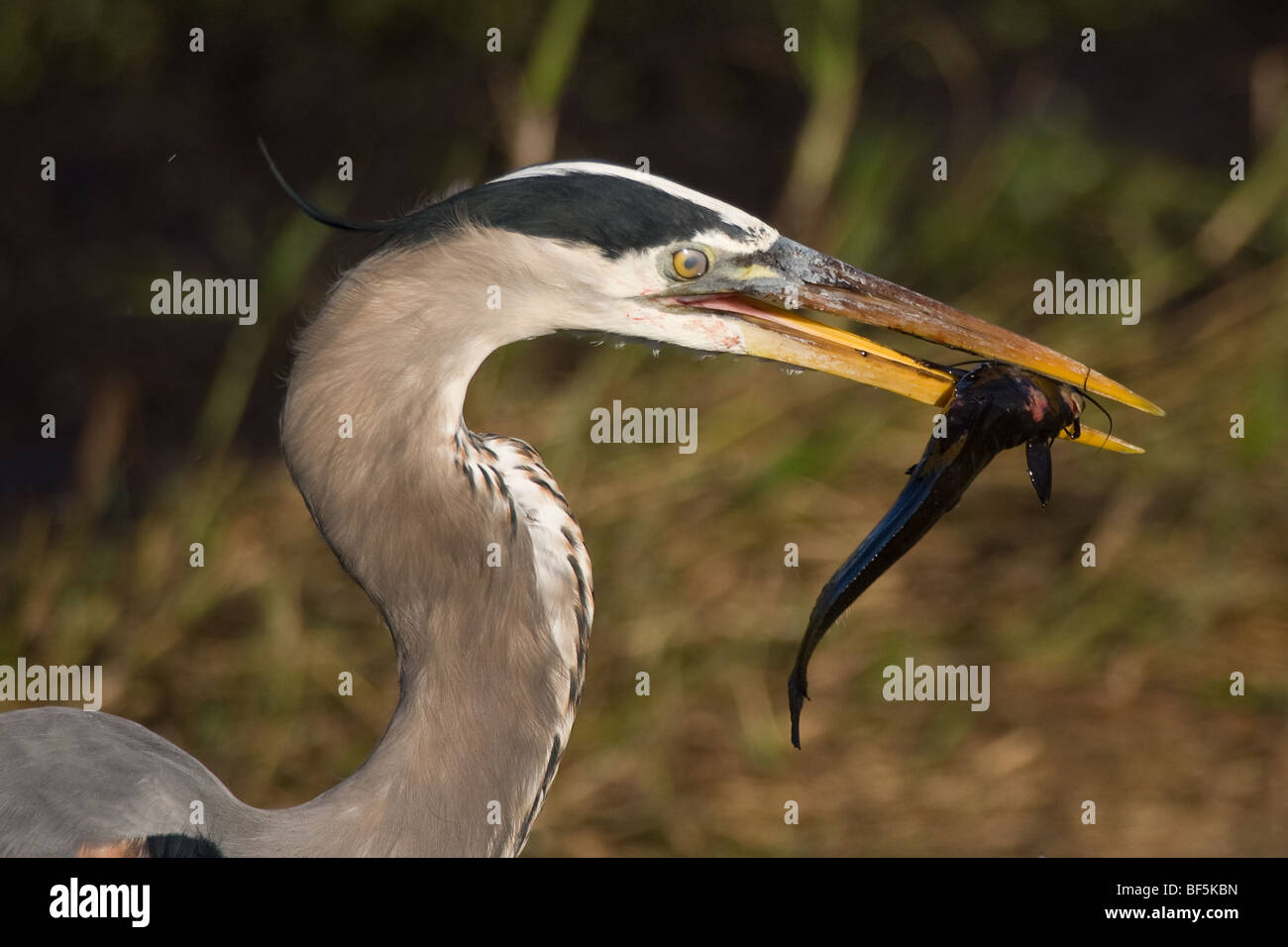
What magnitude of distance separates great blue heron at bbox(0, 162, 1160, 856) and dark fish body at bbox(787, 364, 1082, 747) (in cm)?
4

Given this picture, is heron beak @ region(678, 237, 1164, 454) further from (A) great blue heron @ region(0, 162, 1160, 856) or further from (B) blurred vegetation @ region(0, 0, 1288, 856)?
(B) blurred vegetation @ region(0, 0, 1288, 856)

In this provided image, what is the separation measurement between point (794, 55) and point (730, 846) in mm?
2599

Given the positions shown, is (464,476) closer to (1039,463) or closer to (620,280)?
(620,280)

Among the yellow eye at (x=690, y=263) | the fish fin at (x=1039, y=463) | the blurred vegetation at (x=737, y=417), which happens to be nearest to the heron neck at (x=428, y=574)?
the yellow eye at (x=690, y=263)

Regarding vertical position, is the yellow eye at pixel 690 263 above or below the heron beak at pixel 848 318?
above

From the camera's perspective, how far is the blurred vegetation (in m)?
3.29

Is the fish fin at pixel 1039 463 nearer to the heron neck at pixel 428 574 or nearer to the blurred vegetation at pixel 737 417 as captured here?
the heron neck at pixel 428 574

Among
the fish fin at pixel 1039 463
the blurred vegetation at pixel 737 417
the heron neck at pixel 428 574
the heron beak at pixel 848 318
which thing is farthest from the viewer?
the blurred vegetation at pixel 737 417

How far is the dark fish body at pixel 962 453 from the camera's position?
191 centimetres

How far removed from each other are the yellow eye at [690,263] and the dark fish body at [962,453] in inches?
14.6

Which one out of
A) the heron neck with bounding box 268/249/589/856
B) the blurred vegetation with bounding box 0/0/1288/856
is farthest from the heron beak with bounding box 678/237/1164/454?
the blurred vegetation with bounding box 0/0/1288/856

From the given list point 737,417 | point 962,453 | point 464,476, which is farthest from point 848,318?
point 737,417

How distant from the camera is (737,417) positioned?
388 centimetres

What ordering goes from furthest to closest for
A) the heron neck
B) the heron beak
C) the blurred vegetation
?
1. the blurred vegetation
2. the heron beak
3. the heron neck
